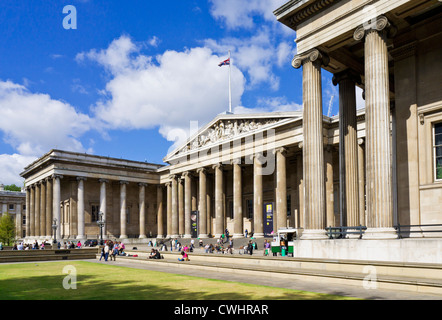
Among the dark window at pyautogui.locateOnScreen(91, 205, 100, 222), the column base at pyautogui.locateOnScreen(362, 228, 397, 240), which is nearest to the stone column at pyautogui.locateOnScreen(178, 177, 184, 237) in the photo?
the dark window at pyautogui.locateOnScreen(91, 205, 100, 222)

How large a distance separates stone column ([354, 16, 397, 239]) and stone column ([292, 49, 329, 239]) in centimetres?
281

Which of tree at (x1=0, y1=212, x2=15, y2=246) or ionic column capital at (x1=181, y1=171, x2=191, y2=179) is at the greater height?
ionic column capital at (x1=181, y1=171, x2=191, y2=179)

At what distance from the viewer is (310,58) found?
20.8 metres

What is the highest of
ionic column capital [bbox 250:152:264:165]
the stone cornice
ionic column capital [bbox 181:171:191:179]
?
the stone cornice

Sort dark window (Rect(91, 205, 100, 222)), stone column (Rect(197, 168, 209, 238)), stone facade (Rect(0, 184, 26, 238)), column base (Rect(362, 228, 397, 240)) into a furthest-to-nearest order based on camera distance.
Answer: stone facade (Rect(0, 184, 26, 238)) → dark window (Rect(91, 205, 100, 222)) → stone column (Rect(197, 168, 209, 238)) → column base (Rect(362, 228, 397, 240))

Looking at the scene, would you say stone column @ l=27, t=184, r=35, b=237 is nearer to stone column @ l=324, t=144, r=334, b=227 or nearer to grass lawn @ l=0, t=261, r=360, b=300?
stone column @ l=324, t=144, r=334, b=227

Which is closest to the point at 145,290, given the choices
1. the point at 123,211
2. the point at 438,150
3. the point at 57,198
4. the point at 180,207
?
the point at 438,150

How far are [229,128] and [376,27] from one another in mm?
34146

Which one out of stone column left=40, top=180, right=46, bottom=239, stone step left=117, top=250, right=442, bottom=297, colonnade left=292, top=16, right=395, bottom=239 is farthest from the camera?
stone column left=40, top=180, right=46, bottom=239

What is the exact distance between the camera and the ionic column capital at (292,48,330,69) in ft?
67.6

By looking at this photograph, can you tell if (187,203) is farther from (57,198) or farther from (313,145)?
(313,145)

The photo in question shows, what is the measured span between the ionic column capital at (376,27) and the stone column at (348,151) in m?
4.74
